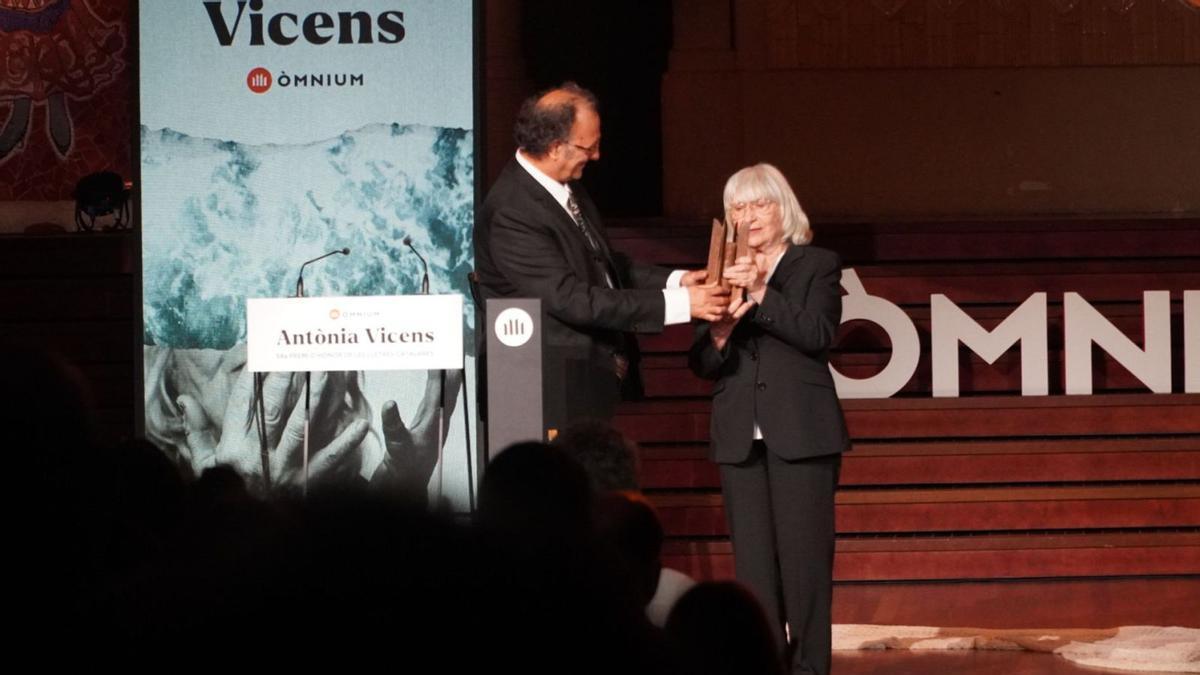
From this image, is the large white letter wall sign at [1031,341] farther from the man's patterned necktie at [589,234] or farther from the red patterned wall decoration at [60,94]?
the red patterned wall decoration at [60,94]

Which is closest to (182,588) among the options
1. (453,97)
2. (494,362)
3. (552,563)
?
(552,563)

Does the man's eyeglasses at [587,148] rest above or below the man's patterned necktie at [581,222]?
above

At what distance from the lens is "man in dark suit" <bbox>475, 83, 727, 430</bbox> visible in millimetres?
3961

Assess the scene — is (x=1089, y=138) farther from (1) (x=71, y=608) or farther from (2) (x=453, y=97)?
(1) (x=71, y=608)

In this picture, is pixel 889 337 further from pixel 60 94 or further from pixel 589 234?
pixel 60 94

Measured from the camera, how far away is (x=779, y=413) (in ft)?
13.5

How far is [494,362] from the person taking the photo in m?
3.80

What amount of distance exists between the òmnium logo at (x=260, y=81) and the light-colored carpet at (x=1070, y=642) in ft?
9.05

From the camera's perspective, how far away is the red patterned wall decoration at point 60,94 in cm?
864

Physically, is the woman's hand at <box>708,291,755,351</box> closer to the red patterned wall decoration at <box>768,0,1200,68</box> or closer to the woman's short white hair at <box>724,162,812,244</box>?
the woman's short white hair at <box>724,162,812,244</box>

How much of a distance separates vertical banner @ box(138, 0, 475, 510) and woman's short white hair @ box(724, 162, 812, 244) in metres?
1.31

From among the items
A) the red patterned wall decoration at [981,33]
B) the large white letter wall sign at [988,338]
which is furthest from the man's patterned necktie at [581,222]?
the red patterned wall decoration at [981,33]

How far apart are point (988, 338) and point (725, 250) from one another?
2249 millimetres

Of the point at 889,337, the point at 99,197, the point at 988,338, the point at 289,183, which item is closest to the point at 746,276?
the point at 289,183
